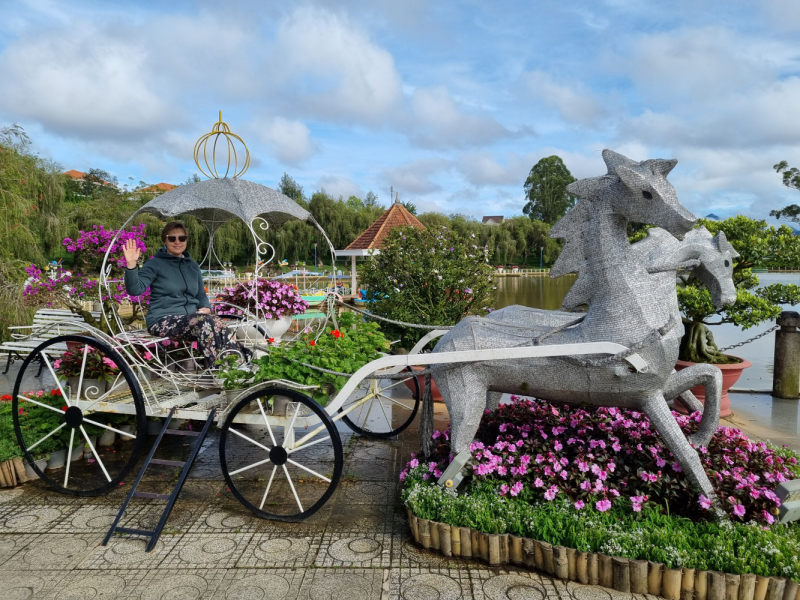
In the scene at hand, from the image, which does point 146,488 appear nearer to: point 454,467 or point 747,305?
point 454,467

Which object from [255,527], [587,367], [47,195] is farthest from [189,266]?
[47,195]

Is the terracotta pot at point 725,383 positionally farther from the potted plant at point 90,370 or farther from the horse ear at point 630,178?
the potted plant at point 90,370

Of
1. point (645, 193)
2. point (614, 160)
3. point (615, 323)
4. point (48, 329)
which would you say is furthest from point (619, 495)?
point (48, 329)

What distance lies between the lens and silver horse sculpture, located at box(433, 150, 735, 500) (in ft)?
10.1

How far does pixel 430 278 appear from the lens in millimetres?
7133

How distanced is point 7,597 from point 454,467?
2.48 meters

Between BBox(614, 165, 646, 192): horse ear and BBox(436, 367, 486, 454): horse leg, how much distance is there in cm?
142

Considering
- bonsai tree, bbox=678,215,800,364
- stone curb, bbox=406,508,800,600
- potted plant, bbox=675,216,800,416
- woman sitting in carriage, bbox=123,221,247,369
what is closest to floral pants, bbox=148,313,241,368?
woman sitting in carriage, bbox=123,221,247,369

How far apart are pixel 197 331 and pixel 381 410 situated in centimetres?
256

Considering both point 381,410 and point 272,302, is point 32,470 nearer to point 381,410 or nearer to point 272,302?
point 381,410

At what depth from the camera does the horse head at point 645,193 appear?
2.97 metres

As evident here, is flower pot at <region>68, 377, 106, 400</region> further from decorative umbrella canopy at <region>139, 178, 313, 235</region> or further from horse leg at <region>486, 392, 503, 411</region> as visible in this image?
horse leg at <region>486, 392, 503, 411</region>

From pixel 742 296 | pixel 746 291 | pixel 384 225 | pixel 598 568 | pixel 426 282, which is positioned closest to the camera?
pixel 598 568

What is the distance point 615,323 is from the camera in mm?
3150
